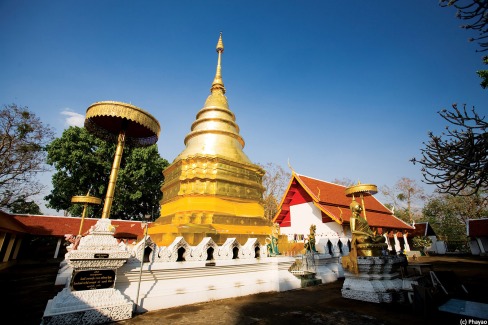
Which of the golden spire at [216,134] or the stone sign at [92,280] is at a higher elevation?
the golden spire at [216,134]

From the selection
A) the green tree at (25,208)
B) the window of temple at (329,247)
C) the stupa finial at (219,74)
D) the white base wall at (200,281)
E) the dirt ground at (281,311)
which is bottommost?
the dirt ground at (281,311)

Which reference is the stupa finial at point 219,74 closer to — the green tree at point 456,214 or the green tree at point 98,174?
the green tree at point 98,174

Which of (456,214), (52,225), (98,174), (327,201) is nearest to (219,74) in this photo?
(327,201)

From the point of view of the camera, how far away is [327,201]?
1662 centimetres

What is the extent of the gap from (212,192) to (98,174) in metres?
19.9

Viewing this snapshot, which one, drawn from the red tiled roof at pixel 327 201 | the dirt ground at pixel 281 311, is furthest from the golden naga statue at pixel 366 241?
the red tiled roof at pixel 327 201

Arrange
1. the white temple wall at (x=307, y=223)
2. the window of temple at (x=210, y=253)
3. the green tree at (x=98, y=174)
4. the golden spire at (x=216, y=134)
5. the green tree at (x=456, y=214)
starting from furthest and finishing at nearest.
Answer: the green tree at (x=456, y=214) → the green tree at (x=98, y=174) → the white temple wall at (x=307, y=223) → the golden spire at (x=216, y=134) → the window of temple at (x=210, y=253)

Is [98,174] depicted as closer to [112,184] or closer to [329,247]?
[112,184]

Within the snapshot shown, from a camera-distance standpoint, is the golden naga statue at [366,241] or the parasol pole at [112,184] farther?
the golden naga statue at [366,241]

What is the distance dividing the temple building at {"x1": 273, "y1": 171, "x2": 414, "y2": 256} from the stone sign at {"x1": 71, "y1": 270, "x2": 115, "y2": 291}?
480 inches

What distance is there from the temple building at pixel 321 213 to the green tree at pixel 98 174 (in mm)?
14404

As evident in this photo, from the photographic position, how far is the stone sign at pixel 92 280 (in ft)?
14.1

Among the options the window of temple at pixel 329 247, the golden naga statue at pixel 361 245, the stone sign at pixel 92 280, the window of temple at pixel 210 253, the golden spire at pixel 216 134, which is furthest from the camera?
the golden spire at pixel 216 134

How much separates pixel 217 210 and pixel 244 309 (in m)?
4.25
